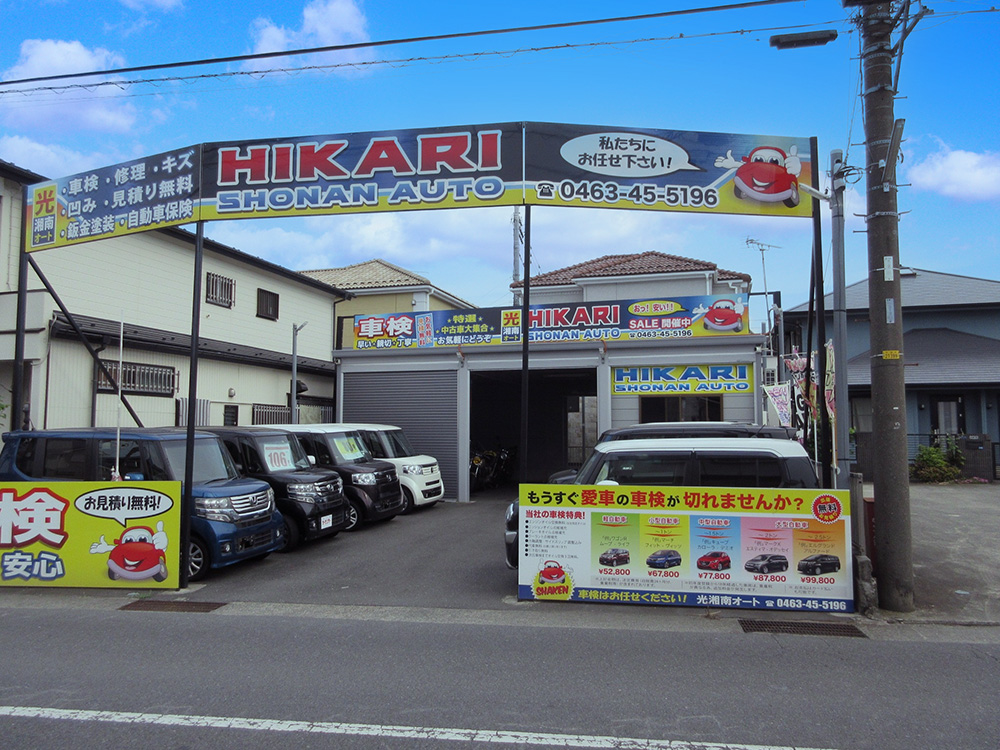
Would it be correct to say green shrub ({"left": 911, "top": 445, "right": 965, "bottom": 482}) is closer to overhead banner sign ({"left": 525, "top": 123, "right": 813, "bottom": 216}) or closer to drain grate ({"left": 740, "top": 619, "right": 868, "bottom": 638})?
overhead banner sign ({"left": 525, "top": 123, "right": 813, "bottom": 216})

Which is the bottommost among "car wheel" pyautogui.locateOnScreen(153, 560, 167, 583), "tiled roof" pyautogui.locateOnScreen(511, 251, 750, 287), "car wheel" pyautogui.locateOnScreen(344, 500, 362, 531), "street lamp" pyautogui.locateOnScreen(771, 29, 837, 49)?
"car wheel" pyautogui.locateOnScreen(153, 560, 167, 583)

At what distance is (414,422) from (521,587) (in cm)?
942

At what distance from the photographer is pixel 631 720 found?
4.30m

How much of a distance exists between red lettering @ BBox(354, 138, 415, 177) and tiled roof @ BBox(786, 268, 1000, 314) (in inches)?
722

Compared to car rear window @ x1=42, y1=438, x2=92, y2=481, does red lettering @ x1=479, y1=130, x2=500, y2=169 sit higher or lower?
higher

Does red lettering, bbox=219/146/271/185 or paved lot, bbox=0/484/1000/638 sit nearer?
paved lot, bbox=0/484/1000/638

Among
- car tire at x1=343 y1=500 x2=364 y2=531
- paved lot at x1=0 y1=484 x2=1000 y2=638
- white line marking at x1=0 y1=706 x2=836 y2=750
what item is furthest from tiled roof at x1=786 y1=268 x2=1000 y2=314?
white line marking at x1=0 y1=706 x2=836 y2=750

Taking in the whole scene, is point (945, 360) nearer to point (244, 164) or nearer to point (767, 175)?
point (767, 175)

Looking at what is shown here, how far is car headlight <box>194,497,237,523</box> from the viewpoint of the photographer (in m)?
8.47

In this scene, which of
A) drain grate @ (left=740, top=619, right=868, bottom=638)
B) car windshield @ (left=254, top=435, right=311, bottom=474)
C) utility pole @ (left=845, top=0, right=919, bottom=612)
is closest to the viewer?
drain grate @ (left=740, top=619, right=868, bottom=638)

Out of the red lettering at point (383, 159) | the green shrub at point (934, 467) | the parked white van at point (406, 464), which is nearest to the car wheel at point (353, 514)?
the parked white van at point (406, 464)

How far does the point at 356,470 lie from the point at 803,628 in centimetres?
776

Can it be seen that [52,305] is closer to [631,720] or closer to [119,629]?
[119,629]

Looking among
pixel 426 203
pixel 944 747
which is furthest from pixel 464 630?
pixel 426 203
